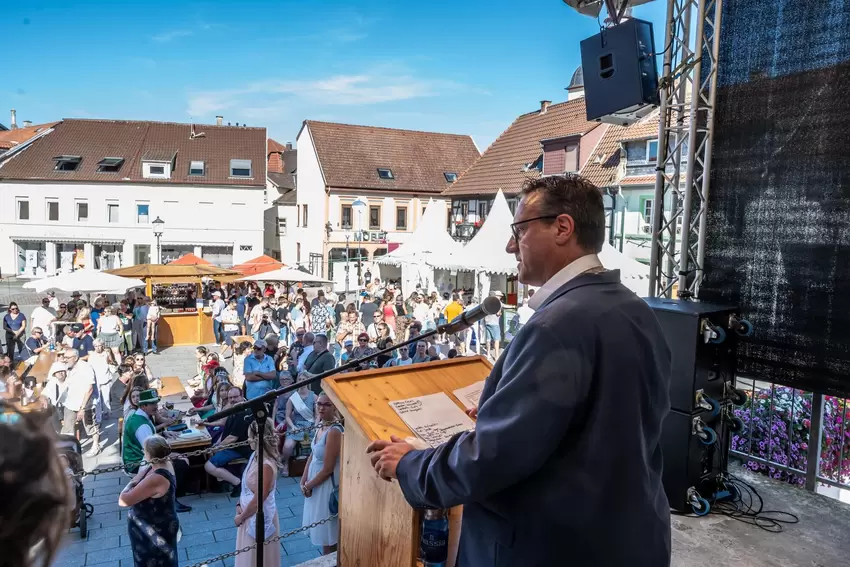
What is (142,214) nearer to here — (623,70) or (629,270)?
(629,270)

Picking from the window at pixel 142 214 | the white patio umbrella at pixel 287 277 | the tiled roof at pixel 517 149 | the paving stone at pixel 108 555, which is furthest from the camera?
the window at pixel 142 214

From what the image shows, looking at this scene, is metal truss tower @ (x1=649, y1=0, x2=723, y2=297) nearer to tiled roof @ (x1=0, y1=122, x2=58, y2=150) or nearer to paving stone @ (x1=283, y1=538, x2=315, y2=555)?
paving stone @ (x1=283, y1=538, x2=315, y2=555)

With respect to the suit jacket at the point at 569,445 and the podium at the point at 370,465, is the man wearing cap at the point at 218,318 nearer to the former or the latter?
the podium at the point at 370,465

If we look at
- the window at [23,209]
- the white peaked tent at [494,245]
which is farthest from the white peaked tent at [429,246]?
the window at [23,209]

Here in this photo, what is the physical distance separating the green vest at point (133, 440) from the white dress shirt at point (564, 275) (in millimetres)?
5478

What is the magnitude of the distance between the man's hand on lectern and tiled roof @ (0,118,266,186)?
3560cm

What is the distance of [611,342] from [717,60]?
3.96 metres

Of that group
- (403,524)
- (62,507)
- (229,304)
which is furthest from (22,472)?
(229,304)

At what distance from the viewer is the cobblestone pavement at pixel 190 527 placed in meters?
5.61

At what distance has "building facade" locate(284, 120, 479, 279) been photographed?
3503 cm

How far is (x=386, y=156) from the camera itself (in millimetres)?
38062

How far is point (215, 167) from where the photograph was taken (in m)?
36.2

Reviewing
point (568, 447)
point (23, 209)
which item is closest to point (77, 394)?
point (568, 447)

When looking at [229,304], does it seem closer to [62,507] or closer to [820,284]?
[820,284]
